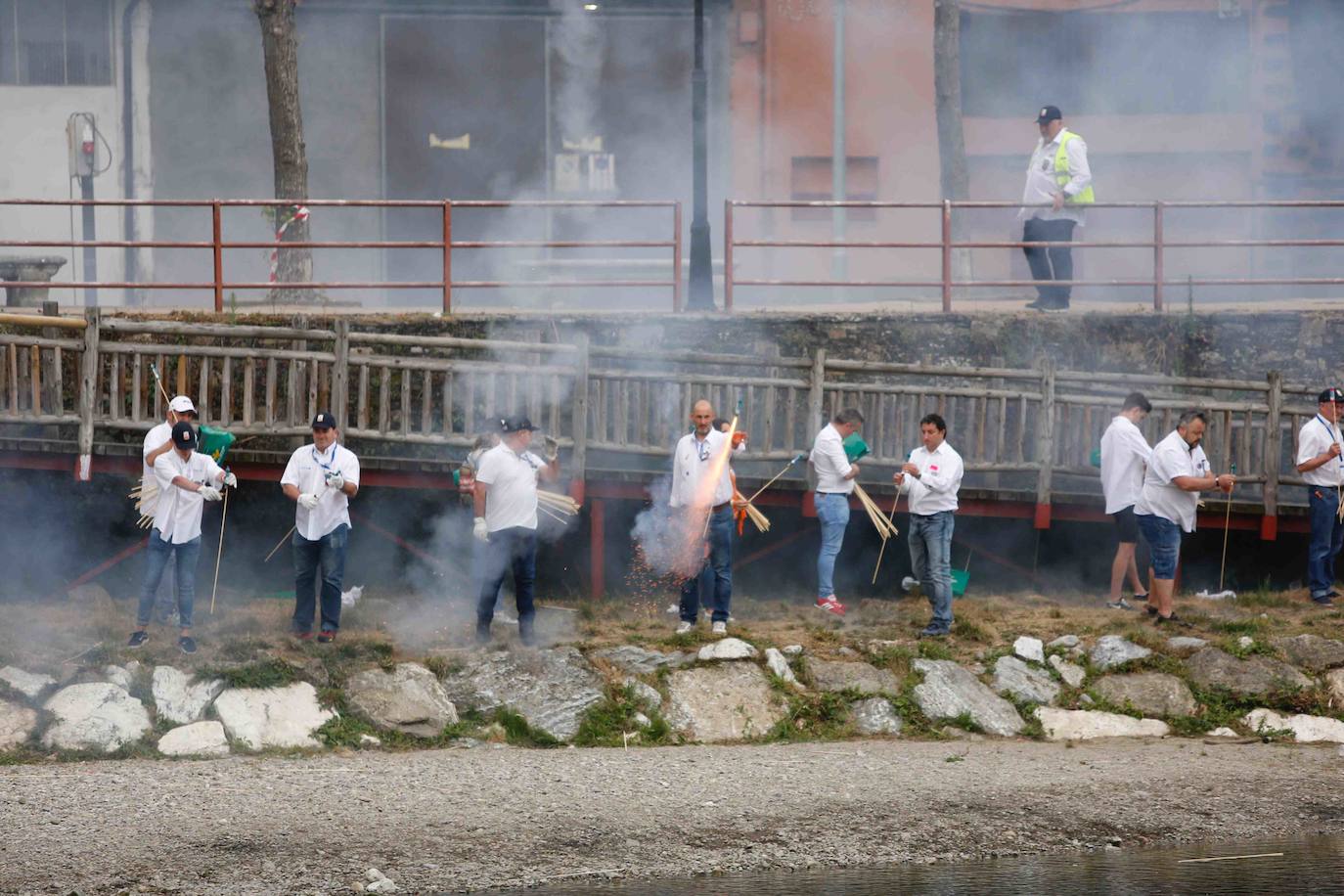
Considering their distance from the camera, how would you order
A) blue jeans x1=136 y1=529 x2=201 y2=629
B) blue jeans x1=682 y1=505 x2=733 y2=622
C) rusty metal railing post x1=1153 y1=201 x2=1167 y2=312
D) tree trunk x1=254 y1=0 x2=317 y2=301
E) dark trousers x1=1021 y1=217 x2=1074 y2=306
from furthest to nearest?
tree trunk x1=254 y1=0 x2=317 y2=301
dark trousers x1=1021 y1=217 x2=1074 y2=306
rusty metal railing post x1=1153 y1=201 x2=1167 y2=312
blue jeans x1=682 y1=505 x2=733 y2=622
blue jeans x1=136 y1=529 x2=201 y2=629

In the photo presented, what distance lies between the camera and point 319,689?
35.5 feet

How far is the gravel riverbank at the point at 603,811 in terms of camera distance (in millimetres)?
8648

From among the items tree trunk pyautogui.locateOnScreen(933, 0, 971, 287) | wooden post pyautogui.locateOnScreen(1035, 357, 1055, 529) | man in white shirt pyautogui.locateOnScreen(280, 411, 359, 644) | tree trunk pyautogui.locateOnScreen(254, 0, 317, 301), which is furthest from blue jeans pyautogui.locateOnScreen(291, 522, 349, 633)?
tree trunk pyautogui.locateOnScreen(933, 0, 971, 287)

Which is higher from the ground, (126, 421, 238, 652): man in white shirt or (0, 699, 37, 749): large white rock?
(126, 421, 238, 652): man in white shirt

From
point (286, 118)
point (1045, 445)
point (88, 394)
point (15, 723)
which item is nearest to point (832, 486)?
point (1045, 445)

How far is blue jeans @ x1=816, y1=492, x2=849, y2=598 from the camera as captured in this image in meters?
12.6

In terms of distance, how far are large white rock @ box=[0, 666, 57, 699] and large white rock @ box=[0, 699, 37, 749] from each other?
0.35ft

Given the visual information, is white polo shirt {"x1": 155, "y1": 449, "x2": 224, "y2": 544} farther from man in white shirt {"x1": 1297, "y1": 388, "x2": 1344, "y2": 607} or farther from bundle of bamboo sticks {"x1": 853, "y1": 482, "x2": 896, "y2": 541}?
man in white shirt {"x1": 1297, "y1": 388, "x2": 1344, "y2": 607}

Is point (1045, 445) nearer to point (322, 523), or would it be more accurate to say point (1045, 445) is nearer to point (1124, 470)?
point (1124, 470)

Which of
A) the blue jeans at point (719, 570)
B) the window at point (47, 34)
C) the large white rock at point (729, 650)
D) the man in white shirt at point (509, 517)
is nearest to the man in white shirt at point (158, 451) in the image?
the man in white shirt at point (509, 517)

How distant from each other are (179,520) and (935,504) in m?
4.92

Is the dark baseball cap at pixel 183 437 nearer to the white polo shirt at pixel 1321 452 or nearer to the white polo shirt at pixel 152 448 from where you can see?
the white polo shirt at pixel 152 448

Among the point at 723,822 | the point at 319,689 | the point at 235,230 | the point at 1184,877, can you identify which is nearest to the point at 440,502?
the point at 319,689

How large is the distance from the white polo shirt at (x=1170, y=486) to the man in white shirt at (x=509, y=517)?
415 centimetres
